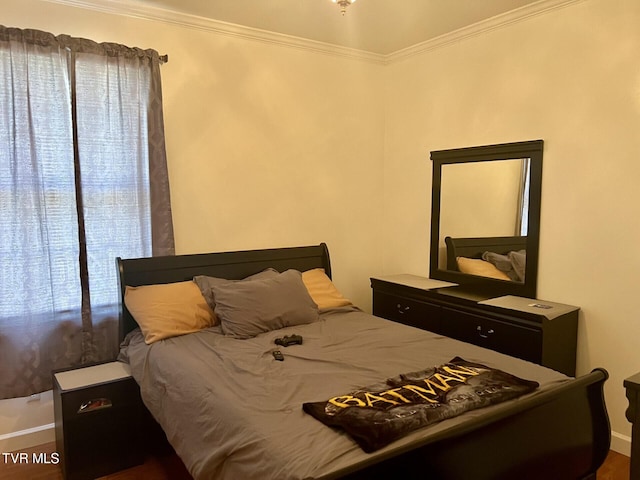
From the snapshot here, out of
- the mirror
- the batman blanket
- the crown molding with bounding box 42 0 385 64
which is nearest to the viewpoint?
the batman blanket

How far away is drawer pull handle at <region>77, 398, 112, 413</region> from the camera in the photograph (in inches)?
102

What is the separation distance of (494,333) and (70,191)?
270 cm

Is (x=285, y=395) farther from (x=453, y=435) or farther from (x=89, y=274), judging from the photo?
(x=89, y=274)

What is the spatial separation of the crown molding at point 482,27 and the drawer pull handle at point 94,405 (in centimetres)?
334

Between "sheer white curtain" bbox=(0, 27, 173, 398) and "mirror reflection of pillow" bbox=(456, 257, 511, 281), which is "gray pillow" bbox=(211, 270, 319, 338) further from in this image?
"mirror reflection of pillow" bbox=(456, 257, 511, 281)

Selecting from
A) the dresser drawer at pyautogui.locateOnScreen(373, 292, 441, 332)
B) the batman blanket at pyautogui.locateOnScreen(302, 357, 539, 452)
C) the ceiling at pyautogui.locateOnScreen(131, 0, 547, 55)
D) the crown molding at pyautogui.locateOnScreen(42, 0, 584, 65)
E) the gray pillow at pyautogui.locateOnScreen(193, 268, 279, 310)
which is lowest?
the dresser drawer at pyautogui.locateOnScreen(373, 292, 441, 332)

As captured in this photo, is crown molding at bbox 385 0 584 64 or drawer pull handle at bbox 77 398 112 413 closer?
drawer pull handle at bbox 77 398 112 413

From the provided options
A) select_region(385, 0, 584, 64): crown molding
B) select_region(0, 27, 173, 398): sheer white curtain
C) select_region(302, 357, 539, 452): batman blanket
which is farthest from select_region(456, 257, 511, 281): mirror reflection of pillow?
select_region(0, 27, 173, 398): sheer white curtain

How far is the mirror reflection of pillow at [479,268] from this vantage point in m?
3.45

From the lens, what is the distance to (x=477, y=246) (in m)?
3.61

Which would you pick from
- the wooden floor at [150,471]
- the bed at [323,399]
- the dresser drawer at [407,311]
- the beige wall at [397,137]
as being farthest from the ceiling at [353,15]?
the wooden floor at [150,471]

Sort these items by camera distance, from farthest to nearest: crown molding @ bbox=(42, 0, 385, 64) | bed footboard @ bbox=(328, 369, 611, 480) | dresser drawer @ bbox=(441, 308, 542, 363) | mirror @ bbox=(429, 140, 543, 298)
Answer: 1. mirror @ bbox=(429, 140, 543, 298)
2. crown molding @ bbox=(42, 0, 385, 64)
3. dresser drawer @ bbox=(441, 308, 542, 363)
4. bed footboard @ bbox=(328, 369, 611, 480)

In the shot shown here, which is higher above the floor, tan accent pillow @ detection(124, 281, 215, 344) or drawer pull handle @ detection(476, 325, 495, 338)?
tan accent pillow @ detection(124, 281, 215, 344)

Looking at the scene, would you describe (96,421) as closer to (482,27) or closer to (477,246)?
(477,246)
